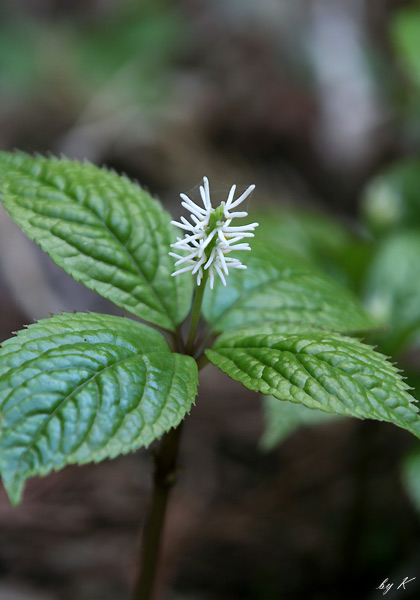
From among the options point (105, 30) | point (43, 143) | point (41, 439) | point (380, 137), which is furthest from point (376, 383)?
point (105, 30)

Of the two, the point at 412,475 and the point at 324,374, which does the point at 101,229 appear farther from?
the point at 412,475

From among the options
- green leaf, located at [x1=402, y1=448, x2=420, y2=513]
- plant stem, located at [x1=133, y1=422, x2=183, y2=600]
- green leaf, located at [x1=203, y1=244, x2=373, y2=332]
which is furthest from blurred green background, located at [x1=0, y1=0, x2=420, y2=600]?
plant stem, located at [x1=133, y1=422, x2=183, y2=600]

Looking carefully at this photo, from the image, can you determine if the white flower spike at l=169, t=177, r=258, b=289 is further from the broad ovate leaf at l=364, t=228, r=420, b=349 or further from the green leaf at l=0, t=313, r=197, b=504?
the broad ovate leaf at l=364, t=228, r=420, b=349

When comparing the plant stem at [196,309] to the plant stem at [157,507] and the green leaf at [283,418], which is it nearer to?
the plant stem at [157,507]

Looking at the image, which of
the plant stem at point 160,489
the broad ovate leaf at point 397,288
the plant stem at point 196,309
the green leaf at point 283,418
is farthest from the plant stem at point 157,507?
the broad ovate leaf at point 397,288

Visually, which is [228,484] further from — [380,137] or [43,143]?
[380,137]

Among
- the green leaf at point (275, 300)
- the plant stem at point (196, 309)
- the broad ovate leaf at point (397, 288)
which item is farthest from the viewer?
the broad ovate leaf at point (397, 288)

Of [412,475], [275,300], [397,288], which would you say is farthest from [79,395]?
[397,288]
